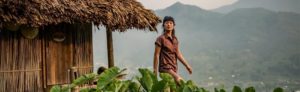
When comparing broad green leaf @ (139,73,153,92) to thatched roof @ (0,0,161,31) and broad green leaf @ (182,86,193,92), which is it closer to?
broad green leaf @ (182,86,193,92)

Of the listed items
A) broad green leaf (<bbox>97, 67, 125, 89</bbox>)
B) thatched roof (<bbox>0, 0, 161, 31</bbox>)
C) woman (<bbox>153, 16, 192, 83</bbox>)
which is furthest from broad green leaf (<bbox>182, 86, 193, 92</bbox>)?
thatched roof (<bbox>0, 0, 161, 31</bbox>)

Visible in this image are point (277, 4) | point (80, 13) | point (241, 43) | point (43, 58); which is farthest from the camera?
point (277, 4)

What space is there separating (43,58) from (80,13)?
945 mm

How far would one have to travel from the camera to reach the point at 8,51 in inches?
292

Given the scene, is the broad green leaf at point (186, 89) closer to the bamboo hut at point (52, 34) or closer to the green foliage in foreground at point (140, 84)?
the green foliage in foreground at point (140, 84)

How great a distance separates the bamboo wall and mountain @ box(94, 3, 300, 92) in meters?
58.4

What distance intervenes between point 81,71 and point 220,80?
76.3m

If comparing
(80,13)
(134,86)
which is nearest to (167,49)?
(134,86)

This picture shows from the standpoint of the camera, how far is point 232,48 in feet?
365

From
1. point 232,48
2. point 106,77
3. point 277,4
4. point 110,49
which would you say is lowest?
point 106,77

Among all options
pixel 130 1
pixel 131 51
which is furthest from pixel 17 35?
pixel 131 51

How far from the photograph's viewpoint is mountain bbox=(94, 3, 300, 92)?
81750mm

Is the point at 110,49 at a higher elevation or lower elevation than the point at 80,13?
lower

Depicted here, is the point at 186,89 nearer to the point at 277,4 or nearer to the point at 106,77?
the point at 106,77
